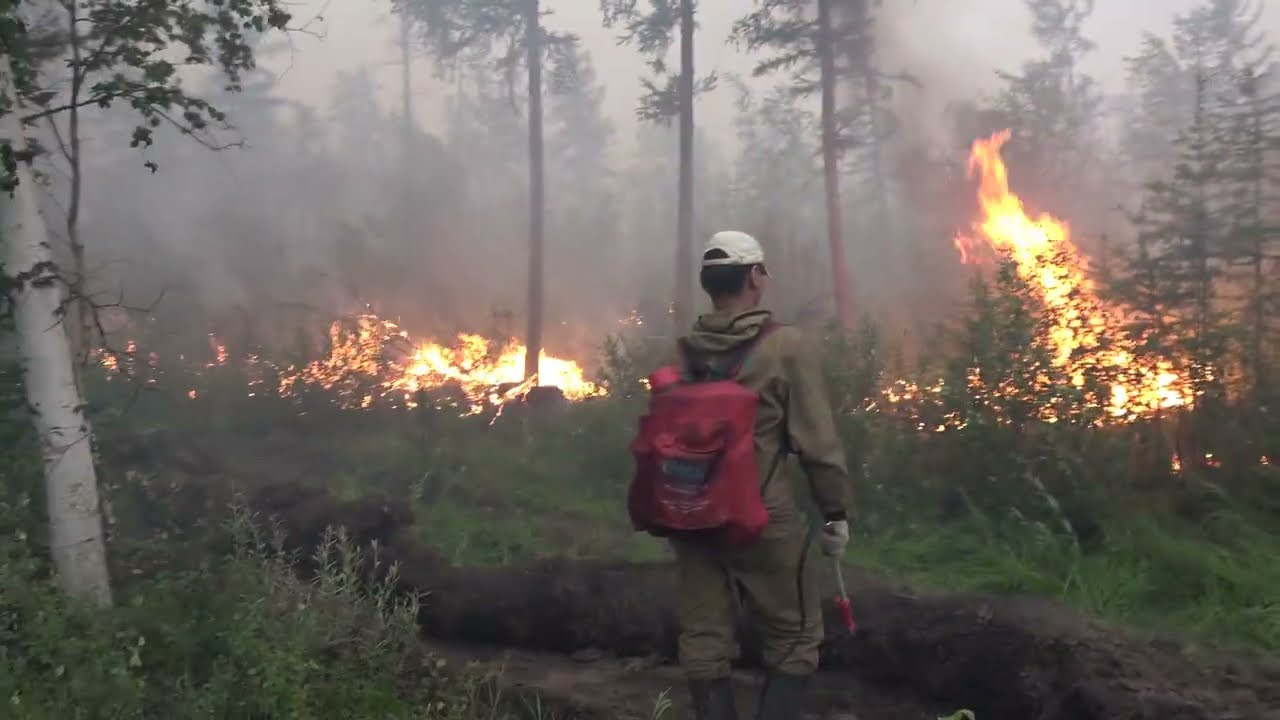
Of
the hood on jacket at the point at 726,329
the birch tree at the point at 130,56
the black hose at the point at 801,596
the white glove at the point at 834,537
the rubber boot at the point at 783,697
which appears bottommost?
the rubber boot at the point at 783,697

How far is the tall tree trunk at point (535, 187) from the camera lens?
66.5 feet

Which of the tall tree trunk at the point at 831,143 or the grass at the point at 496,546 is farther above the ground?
the tall tree trunk at the point at 831,143

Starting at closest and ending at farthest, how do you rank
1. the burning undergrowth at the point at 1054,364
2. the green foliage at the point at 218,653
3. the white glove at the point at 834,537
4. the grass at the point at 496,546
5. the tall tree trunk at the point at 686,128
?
the white glove at the point at 834,537, the green foliage at the point at 218,653, the grass at the point at 496,546, the burning undergrowth at the point at 1054,364, the tall tree trunk at the point at 686,128

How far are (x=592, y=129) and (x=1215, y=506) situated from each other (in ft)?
138

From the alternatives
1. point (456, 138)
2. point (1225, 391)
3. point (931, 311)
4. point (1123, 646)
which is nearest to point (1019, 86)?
point (931, 311)

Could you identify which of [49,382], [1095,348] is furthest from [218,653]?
[1095,348]

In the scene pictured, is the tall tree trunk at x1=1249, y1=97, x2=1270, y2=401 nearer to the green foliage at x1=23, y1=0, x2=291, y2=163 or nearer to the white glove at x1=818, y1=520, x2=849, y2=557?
the white glove at x1=818, y1=520, x2=849, y2=557

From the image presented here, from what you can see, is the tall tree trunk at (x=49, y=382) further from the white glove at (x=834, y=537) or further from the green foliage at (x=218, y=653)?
the white glove at (x=834, y=537)

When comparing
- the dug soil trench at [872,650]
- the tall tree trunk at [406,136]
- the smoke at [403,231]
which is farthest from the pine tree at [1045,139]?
the dug soil trench at [872,650]

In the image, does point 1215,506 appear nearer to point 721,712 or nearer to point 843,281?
point 721,712

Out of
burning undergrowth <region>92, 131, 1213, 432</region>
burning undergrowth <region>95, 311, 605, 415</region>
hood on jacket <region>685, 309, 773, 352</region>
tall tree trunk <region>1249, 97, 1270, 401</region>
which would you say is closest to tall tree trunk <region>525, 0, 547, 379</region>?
burning undergrowth <region>95, 311, 605, 415</region>

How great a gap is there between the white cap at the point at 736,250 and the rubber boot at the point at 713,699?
5.55 feet

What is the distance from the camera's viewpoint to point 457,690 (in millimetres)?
4402

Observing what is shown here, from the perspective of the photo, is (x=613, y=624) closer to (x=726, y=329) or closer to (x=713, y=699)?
(x=713, y=699)
